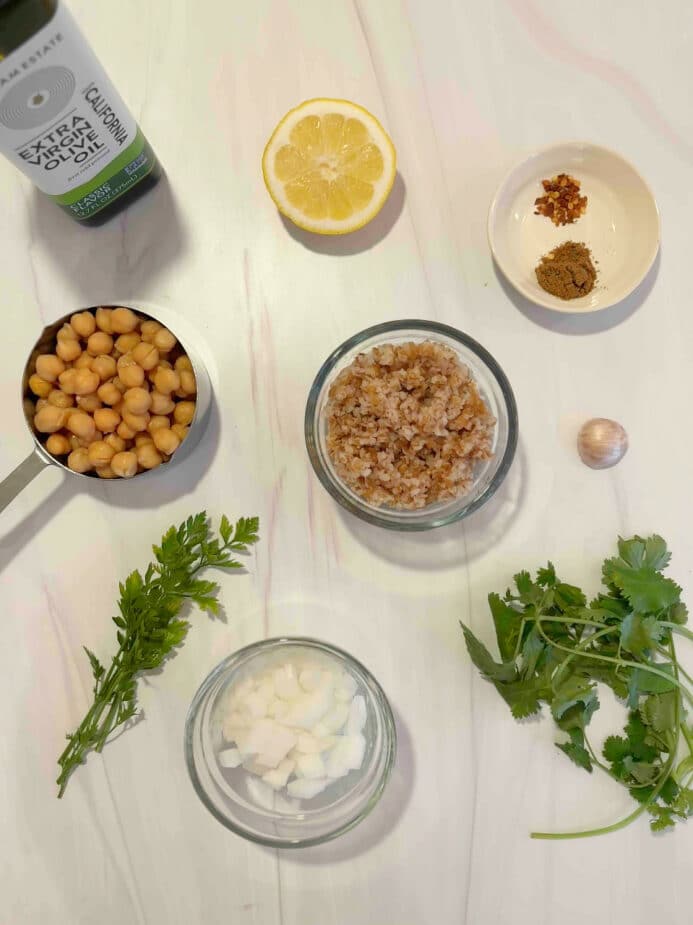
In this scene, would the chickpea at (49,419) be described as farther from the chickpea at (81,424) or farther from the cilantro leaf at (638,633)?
the cilantro leaf at (638,633)

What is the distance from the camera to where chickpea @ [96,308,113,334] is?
1.14m

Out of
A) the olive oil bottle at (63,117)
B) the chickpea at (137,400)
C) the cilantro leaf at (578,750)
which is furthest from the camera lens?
the cilantro leaf at (578,750)

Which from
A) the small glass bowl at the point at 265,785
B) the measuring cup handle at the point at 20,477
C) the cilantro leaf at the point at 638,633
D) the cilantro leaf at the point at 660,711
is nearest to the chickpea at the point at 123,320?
the measuring cup handle at the point at 20,477

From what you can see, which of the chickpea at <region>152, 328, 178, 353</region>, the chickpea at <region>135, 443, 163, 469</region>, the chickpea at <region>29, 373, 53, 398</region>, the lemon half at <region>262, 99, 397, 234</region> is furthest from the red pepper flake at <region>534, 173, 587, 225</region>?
the chickpea at <region>29, 373, 53, 398</region>

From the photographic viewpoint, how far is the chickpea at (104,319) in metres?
1.14

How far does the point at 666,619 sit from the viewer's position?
1.20 meters

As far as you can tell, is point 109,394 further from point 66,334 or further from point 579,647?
point 579,647

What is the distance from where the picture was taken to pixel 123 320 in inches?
44.4

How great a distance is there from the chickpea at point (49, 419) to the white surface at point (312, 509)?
0.15m

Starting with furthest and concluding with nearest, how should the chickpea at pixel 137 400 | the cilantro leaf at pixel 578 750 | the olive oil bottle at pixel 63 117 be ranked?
the cilantro leaf at pixel 578 750, the chickpea at pixel 137 400, the olive oil bottle at pixel 63 117

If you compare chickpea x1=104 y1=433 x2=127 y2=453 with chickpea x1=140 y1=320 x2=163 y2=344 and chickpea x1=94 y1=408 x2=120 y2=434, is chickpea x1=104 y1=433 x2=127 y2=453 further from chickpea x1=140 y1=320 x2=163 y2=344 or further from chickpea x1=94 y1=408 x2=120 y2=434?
chickpea x1=140 y1=320 x2=163 y2=344

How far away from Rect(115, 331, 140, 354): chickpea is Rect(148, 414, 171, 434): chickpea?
0.36 ft

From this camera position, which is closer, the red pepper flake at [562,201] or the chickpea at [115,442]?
the chickpea at [115,442]

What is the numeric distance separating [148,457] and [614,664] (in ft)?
2.64
